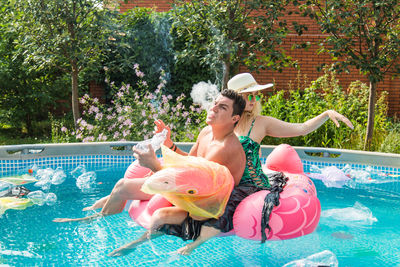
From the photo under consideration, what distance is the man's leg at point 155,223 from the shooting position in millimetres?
3064

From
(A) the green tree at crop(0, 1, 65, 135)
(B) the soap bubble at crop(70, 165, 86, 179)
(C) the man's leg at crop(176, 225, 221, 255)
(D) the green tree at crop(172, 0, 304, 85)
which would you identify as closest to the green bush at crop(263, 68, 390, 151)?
(D) the green tree at crop(172, 0, 304, 85)

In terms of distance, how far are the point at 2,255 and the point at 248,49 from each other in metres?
5.22

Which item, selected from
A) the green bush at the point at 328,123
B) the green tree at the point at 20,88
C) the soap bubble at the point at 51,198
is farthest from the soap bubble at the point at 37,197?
the green tree at the point at 20,88

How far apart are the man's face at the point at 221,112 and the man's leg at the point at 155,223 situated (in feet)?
2.36

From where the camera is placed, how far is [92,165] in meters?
6.14

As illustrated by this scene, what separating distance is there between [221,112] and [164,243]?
120cm

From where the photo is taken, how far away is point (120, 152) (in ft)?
20.5

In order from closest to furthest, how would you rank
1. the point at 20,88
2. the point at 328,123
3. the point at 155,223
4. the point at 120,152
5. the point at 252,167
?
the point at 155,223 < the point at 252,167 < the point at 120,152 < the point at 328,123 < the point at 20,88

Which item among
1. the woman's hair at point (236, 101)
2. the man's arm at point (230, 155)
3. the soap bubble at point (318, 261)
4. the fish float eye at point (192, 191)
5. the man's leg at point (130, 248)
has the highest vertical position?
the woman's hair at point (236, 101)

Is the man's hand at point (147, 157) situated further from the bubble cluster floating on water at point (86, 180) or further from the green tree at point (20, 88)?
the green tree at point (20, 88)

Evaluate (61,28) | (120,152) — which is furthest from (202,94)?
(61,28)

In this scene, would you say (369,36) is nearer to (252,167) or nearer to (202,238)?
(252,167)

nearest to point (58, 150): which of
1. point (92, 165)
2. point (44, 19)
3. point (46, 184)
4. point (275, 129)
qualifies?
point (92, 165)

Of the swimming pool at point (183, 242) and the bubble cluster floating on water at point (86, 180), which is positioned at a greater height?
the bubble cluster floating on water at point (86, 180)
